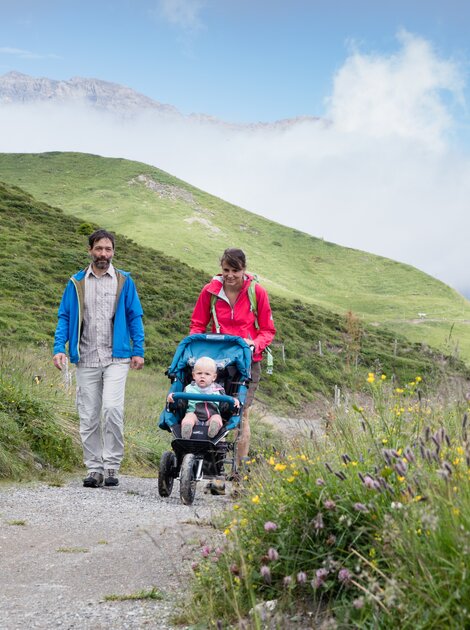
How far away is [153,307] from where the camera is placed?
56.2 metres

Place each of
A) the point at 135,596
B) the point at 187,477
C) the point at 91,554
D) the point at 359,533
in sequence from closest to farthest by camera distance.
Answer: the point at 359,533 → the point at 135,596 → the point at 91,554 → the point at 187,477

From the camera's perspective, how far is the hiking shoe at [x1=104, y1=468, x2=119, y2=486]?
30.4ft

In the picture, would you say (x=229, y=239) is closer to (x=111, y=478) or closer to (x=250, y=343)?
(x=111, y=478)

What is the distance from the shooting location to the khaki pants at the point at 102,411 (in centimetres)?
918

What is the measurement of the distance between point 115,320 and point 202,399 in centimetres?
174

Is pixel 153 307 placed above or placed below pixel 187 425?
below

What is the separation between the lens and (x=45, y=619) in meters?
4.24

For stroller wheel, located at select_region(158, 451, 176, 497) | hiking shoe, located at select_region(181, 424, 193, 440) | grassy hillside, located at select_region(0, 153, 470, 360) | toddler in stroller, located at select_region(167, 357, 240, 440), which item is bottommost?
stroller wheel, located at select_region(158, 451, 176, 497)

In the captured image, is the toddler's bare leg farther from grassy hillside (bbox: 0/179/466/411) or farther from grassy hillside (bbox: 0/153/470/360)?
grassy hillside (bbox: 0/153/470/360)

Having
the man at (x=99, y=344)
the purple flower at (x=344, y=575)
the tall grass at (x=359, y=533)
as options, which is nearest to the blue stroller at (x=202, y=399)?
the man at (x=99, y=344)

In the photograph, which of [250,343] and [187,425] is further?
[250,343]

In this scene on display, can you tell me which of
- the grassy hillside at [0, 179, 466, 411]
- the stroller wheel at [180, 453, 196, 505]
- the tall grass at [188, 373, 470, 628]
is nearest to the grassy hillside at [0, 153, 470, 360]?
the grassy hillside at [0, 179, 466, 411]

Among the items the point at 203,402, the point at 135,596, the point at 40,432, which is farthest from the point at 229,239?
the point at 135,596

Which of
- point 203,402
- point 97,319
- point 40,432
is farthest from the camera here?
point 40,432
